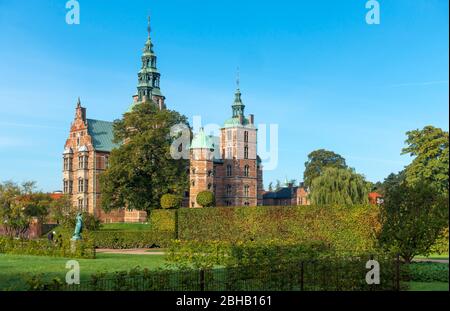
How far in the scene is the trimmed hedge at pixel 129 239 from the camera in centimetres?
3512

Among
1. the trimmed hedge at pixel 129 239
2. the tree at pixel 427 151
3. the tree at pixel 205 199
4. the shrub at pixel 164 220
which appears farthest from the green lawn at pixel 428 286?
the tree at pixel 205 199

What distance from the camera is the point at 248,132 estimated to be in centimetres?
7788

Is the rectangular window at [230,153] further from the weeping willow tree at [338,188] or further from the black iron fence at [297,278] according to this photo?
the black iron fence at [297,278]

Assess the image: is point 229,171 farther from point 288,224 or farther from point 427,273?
point 427,273

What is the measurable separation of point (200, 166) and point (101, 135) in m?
15.6

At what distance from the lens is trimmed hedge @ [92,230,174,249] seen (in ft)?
115

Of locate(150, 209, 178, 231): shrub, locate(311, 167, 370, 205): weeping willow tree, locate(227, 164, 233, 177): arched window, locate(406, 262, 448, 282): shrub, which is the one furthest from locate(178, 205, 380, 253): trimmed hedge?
locate(227, 164, 233, 177): arched window

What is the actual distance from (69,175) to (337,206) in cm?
5188

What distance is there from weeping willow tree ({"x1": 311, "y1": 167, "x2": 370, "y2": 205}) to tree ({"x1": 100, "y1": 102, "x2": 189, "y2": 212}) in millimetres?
11465
